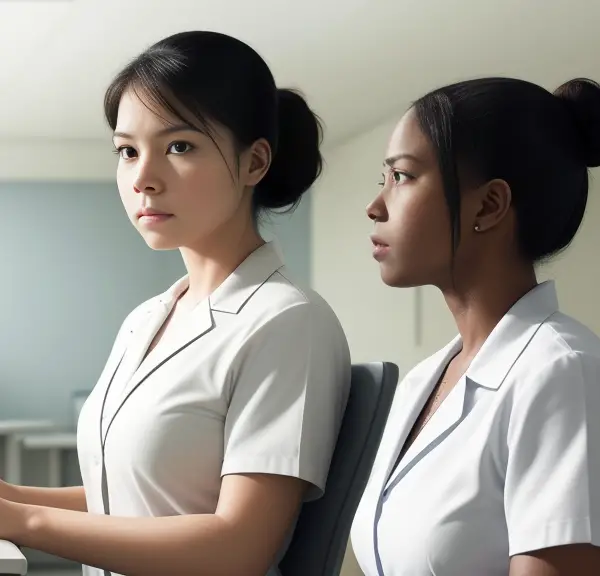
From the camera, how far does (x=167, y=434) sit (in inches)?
52.9

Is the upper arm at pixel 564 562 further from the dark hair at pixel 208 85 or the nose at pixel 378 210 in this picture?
the dark hair at pixel 208 85

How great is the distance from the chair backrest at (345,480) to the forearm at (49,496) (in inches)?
15.2

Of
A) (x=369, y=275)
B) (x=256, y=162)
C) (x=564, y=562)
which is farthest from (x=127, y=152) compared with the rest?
(x=369, y=275)

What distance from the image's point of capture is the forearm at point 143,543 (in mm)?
1278

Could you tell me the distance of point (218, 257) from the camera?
4.97 ft

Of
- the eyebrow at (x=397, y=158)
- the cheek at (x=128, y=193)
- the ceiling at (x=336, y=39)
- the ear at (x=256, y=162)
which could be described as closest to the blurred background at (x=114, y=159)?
the ceiling at (x=336, y=39)

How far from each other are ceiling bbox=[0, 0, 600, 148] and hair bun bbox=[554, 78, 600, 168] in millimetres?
2851

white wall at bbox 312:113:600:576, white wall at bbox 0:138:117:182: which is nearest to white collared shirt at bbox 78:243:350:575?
white wall at bbox 312:113:600:576

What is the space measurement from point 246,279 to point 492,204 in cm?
45

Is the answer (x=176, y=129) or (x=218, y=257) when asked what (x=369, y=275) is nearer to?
(x=218, y=257)

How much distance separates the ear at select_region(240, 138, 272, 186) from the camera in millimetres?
1459

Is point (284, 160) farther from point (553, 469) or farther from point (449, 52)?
point (449, 52)

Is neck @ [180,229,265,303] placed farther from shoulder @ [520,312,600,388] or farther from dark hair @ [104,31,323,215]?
shoulder @ [520,312,600,388]

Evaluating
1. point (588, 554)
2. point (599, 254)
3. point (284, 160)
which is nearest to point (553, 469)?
point (588, 554)
